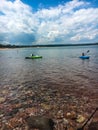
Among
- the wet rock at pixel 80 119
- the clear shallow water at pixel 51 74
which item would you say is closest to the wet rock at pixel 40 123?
the wet rock at pixel 80 119

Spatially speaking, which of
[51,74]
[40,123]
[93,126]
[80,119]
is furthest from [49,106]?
[51,74]

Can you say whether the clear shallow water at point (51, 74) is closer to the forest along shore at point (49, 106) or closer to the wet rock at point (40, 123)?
the forest along shore at point (49, 106)

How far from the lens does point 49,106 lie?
9.12 metres

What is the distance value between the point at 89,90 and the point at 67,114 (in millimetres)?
5100

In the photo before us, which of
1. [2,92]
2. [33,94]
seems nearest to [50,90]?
[33,94]

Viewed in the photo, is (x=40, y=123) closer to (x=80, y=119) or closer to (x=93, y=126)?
(x=80, y=119)

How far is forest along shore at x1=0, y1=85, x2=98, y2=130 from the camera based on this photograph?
23.4ft

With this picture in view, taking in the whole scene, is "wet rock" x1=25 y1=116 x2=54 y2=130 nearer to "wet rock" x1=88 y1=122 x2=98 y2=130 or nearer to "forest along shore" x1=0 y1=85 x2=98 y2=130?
"forest along shore" x1=0 y1=85 x2=98 y2=130

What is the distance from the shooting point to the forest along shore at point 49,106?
281 inches

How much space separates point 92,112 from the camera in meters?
8.08

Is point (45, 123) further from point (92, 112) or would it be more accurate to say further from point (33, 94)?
point (33, 94)

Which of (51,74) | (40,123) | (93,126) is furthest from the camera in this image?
(51,74)

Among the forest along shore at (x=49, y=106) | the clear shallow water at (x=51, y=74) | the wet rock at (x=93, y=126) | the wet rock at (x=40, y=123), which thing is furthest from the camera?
the clear shallow water at (x=51, y=74)

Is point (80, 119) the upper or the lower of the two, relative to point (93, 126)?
lower
